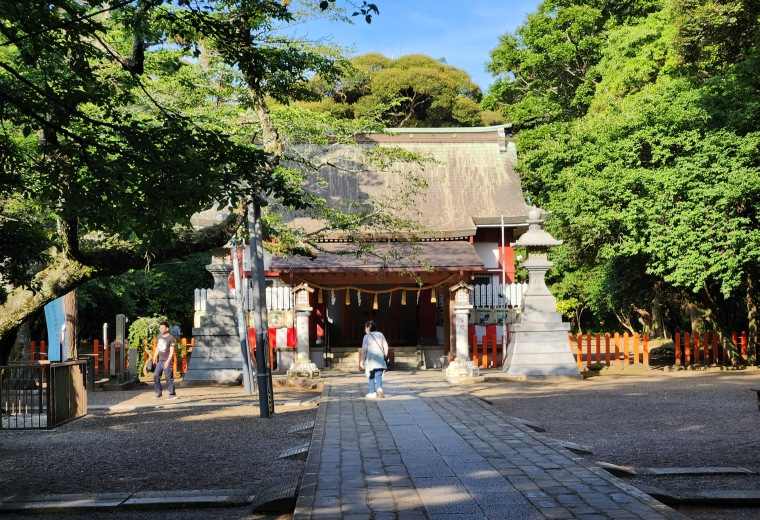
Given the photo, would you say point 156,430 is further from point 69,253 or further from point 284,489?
point 284,489

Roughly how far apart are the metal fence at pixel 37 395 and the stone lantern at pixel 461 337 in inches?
417

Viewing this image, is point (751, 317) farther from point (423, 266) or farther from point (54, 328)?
point (54, 328)

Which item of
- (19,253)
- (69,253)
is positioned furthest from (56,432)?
(19,253)

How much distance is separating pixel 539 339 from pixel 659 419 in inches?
301

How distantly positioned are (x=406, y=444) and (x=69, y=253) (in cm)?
501

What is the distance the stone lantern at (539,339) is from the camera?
20312 mm

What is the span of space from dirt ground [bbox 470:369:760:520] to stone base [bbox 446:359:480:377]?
1099 mm

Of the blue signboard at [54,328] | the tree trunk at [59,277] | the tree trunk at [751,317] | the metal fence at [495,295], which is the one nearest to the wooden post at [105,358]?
the blue signboard at [54,328]

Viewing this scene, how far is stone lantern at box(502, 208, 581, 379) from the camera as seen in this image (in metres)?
20.3

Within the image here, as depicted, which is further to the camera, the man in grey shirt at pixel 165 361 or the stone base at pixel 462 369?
the stone base at pixel 462 369

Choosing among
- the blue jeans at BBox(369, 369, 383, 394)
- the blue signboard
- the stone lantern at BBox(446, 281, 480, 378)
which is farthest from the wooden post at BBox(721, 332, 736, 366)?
the blue signboard

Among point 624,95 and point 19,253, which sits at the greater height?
point 624,95

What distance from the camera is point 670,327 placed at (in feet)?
115

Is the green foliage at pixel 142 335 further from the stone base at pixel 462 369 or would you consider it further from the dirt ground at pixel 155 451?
the stone base at pixel 462 369
